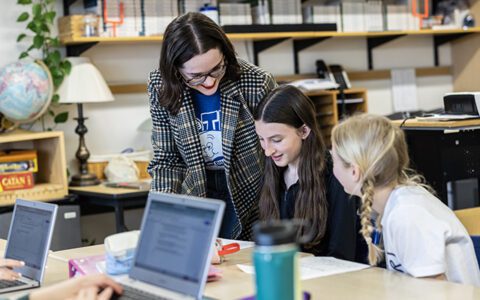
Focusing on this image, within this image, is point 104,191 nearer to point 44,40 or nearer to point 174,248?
point 44,40

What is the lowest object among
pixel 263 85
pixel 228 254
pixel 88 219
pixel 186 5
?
pixel 88 219

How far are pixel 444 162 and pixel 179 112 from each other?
1.50 meters

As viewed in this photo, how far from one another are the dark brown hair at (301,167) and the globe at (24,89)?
Result: 1.80 m

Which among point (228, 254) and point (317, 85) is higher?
point (317, 85)

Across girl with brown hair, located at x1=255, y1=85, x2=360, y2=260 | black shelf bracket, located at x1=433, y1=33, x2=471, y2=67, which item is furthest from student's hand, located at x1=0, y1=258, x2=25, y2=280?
black shelf bracket, located at x1=433, y1=33, x2=471, y2=67

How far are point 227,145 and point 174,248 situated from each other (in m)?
1.06

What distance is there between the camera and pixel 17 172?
404 cm

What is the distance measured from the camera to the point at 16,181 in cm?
402

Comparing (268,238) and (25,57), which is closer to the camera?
(268,238)

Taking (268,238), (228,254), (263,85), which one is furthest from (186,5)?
(268,238)

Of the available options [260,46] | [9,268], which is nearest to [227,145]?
[9,268]

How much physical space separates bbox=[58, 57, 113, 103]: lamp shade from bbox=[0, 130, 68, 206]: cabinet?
8.1 inches

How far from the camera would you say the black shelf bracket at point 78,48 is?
436cm

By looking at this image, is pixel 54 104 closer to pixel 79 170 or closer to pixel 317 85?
pixel 79 170
